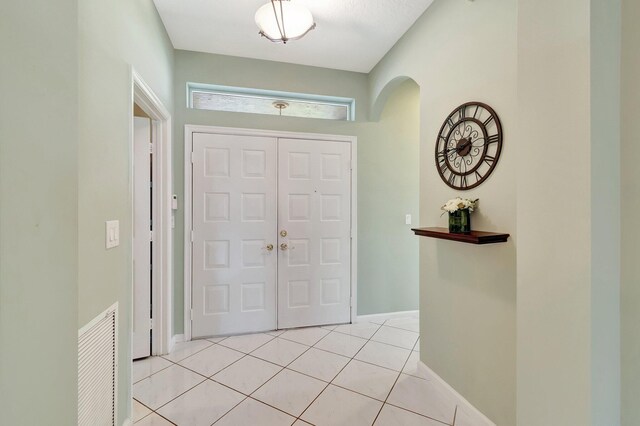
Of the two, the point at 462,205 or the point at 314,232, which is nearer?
the point at 462,205

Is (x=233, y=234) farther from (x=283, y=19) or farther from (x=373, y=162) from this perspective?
(x=283, y=19)

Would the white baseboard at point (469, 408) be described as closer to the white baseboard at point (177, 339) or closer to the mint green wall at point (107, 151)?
the mint green wall at point (107, 151)

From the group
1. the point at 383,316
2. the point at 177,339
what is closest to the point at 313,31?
the point at 383,316

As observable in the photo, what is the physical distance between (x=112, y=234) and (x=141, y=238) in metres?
1.07

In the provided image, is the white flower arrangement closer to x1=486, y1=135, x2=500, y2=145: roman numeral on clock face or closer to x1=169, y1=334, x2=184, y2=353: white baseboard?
x1=486, y1=135, x2=500, y2=145: roman numeral on clock face

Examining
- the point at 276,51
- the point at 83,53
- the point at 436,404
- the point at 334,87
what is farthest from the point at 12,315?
the point at 334,87

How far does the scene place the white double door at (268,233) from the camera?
2.82 meters

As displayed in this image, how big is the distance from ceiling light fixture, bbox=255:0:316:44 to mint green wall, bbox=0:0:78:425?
1.60m

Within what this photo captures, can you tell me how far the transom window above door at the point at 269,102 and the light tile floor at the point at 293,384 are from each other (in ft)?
7.67

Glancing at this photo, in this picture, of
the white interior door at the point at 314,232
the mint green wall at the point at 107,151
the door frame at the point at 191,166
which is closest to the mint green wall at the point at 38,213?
the mint green wall at the point at 107,151

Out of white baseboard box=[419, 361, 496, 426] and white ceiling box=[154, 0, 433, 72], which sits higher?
white ceiling box=[154, 0, 433, 72]

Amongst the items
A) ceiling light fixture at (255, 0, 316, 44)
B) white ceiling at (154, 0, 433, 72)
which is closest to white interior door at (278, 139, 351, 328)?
white ceiling at (154, 0, 433, 72)

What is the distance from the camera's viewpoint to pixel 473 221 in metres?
1.75

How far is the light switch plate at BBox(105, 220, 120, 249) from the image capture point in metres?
1.41
